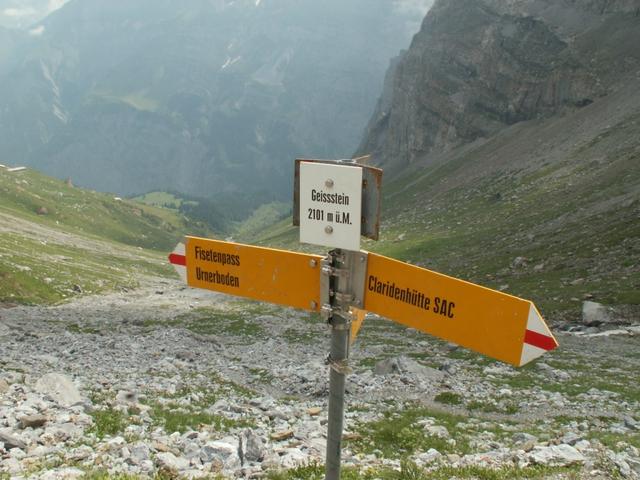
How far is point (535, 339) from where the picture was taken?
4.96 m

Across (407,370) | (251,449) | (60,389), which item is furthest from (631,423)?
(60,389)

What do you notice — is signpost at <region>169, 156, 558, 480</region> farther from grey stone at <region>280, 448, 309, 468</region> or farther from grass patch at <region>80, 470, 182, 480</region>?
grey stone at <region>280, 448, 309, 468</region>

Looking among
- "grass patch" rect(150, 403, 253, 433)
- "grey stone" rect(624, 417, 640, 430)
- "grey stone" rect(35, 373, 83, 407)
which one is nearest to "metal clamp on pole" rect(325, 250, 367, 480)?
"grass patch" rect(150, 403, 253, 433)

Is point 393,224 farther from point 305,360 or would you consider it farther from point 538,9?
point 538,9

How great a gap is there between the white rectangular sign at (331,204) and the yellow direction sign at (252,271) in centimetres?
40

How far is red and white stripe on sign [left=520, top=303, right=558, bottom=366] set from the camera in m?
4.87

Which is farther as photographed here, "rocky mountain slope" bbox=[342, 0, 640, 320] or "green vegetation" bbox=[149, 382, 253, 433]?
"rocky mountain slope" bbox=[342, 0, 640, 320]

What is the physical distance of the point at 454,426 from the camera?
15.1 metres

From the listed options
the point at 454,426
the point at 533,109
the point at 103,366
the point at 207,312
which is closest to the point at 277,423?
the point at 454,426

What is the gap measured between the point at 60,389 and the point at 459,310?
46.3 feet

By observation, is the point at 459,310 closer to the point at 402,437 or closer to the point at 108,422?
the point at 402,437

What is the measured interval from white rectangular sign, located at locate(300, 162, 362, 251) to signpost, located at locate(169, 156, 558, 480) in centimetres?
1

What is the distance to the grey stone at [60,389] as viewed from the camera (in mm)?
14890

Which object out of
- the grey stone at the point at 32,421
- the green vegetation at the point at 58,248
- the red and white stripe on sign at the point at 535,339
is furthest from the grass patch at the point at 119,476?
the green vegetation at the point at 58,248
